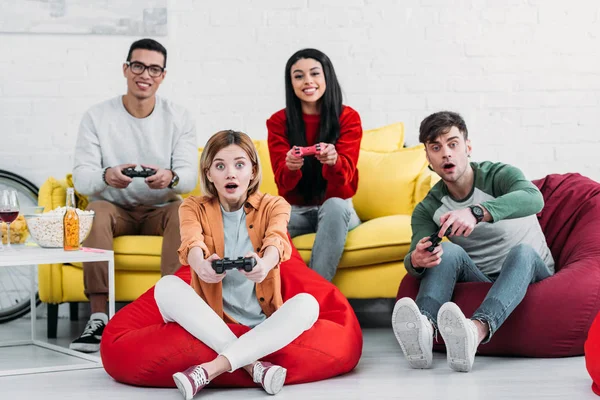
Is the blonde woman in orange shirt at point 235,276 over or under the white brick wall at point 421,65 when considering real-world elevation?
under

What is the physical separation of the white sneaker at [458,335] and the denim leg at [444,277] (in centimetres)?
19

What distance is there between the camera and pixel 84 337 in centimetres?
307

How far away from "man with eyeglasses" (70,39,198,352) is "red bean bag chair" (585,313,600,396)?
63.7 inches

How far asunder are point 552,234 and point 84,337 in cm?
175

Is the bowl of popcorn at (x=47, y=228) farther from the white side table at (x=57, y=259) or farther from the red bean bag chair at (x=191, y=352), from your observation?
the red bean bag chair at (x=191, y=352)

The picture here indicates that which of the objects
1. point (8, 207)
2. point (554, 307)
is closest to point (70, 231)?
point (8, 207)

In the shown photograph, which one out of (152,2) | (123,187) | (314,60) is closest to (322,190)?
(314,60)

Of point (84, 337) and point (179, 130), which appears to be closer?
point (84, 337)

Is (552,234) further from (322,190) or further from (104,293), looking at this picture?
(104,293)

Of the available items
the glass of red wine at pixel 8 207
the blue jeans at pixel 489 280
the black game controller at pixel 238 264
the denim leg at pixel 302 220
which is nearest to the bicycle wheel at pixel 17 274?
the glass of red wine at pixel 8 207

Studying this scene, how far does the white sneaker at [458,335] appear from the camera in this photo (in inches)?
95.0

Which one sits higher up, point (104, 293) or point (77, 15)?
point (77, 15)

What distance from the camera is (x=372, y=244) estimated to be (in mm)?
3314

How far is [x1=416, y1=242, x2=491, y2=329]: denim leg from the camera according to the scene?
2.70 m
